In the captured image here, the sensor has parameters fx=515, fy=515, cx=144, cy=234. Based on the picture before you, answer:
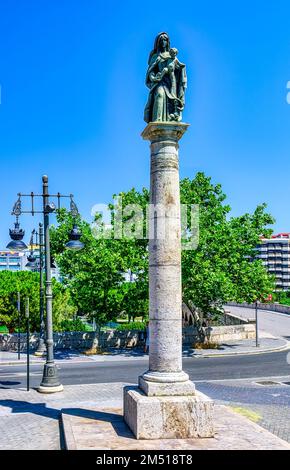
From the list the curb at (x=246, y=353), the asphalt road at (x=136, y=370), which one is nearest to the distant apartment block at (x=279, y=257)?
the curb at (x=246, y=353)

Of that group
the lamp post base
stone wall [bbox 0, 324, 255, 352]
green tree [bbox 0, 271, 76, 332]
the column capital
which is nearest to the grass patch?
the lamp post base

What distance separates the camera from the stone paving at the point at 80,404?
1229cm

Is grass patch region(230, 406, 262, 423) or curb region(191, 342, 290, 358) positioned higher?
grass patch region(230, 406, 262, 423)

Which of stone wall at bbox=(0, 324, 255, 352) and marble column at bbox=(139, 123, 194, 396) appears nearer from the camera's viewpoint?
marble column at bbox=(139, 123, 194, 396)

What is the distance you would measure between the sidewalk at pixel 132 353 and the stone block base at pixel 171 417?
17.3m

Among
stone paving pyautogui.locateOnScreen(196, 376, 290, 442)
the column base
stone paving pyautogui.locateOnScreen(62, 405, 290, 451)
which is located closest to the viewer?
stone paving pyautogui.locateOnScreen(62, 405, 290, 451)

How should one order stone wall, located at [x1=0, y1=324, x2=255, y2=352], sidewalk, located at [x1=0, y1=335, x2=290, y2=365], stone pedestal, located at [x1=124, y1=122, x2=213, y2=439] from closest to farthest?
stone pedestal, located at [x1=124, y1=122, x2=213, y2=439]
sidewalk, located at [x1=0, y1=335, x2=290, y2=365]
stone wall, located at [x1=0, y1=324, x2=255, y2=352]

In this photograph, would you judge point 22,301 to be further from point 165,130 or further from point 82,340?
point 165,130

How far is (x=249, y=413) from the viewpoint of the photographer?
48.6ft

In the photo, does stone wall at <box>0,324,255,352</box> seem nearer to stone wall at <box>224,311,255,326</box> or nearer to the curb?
the curb

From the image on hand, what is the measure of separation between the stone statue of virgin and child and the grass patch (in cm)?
831

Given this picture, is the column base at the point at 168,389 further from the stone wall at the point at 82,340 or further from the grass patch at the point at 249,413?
the stone wall at the point at 82,340

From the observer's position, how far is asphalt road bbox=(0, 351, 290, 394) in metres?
21.6
